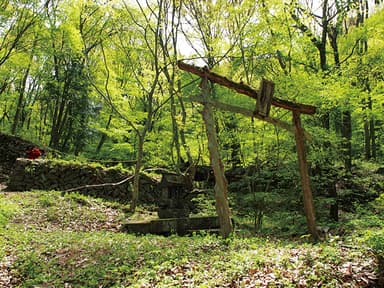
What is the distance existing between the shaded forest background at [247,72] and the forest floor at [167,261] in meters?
3.22

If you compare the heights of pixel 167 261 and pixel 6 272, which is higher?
pixel 167 261

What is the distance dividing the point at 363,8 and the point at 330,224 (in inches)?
455

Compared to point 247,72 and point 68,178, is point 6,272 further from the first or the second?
point 247,72

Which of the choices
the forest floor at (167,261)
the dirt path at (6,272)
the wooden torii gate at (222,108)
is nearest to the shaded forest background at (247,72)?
the wooden torii gate at (222,108)

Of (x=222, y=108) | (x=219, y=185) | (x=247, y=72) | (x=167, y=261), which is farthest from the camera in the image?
(x=247, y=72)

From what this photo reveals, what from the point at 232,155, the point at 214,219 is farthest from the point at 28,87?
the point at 214,219

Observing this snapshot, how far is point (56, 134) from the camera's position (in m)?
21.0

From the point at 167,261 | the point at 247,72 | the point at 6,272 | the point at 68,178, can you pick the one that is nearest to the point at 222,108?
the point at 167,261

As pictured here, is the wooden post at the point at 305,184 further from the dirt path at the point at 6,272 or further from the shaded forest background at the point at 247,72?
the dirt path at the point at 6,272

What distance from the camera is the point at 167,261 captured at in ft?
17.7

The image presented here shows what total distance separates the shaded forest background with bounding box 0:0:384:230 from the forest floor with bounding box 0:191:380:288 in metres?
3.22

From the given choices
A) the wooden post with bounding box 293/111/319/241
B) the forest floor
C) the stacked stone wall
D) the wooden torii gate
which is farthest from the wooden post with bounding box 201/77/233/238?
the stacked stone wall

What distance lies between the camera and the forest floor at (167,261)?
4.28 m

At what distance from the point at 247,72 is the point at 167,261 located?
924 centimetres
